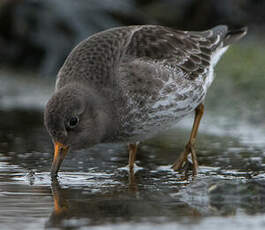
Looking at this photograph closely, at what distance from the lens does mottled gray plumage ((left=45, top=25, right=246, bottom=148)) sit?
22.4ft

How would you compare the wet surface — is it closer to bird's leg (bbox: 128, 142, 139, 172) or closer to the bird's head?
bird's leg (bbox: 128, 142, 139, 172)

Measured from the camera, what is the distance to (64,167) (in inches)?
301

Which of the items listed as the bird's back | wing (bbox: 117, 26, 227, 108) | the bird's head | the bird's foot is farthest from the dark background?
the bird's head

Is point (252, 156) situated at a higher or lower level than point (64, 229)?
lower

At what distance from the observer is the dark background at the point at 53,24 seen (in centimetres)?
1516

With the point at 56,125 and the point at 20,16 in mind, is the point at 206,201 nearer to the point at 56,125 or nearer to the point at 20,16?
the point at 56,125

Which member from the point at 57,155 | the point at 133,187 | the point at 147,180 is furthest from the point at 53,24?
the point at 133,187

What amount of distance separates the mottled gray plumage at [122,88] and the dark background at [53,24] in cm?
692

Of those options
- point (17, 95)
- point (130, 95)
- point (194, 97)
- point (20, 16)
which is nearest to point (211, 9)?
point (20, 16)

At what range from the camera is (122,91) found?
287 inches

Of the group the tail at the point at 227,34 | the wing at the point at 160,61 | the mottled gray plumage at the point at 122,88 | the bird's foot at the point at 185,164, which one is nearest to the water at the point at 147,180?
the bird's foot at the point at 185,164

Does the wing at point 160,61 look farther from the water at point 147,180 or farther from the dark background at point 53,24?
the dark background at point 53,24

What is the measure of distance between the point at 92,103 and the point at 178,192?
1.48 metres

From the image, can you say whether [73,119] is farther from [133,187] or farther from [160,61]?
[160,61]
